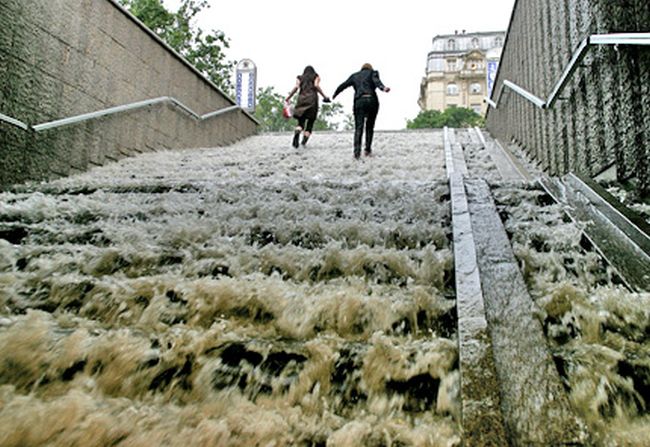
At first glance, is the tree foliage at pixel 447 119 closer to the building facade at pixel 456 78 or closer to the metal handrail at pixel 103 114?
the building facade at pixel 456 78

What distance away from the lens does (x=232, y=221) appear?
3490 mm

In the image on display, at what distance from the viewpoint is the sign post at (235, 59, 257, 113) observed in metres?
17.3

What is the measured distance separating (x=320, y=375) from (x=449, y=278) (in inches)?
41.1

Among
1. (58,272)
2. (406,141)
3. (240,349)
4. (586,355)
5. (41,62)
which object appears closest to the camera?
(586,355)

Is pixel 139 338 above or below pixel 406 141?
below

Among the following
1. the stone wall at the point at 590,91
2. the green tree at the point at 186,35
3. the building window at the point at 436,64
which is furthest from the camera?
the building window at the point at 436,64

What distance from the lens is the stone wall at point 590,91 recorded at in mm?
3547

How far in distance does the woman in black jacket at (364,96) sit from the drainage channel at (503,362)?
16.3 ft

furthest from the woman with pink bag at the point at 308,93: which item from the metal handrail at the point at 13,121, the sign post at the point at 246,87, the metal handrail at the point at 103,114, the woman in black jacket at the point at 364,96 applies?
the sign post at the point at 246,87

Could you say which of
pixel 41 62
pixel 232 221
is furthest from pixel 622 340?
pixel 41 62

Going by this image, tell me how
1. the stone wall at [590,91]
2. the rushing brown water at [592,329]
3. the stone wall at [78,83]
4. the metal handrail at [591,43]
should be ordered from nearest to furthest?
the rushing brown water at [592,329] → the metal handrail at [591,43] → the stone wall at [590,91] → the stone wall at [78,83]

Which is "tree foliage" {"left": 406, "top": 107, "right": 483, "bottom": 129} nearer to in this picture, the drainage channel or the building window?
the building window

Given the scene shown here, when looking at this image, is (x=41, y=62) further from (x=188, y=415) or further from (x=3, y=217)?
(x=188, y=415)

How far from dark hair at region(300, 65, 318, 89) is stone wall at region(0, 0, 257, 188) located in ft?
8.52
